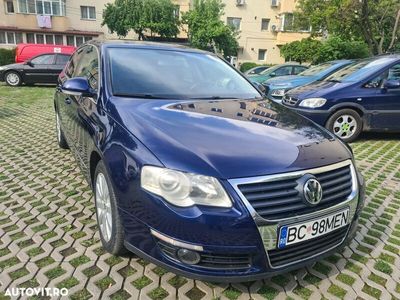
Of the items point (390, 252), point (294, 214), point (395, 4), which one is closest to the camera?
point (294, 214)

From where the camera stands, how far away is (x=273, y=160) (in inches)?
83.4

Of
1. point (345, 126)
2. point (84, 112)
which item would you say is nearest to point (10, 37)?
point (345, 126)

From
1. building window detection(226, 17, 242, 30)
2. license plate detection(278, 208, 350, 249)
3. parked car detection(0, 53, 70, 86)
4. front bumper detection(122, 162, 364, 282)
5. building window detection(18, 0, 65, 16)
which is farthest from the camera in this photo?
building window detection(226, 17, 242, 30)

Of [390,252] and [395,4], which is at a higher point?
[395,4]

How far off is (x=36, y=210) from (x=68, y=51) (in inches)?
559

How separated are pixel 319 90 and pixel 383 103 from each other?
1.09 metres

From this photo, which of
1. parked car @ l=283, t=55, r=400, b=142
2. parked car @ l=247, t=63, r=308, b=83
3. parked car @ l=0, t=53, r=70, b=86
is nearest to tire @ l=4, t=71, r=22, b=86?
parked car @ l=0, t=53, r=70, b=86

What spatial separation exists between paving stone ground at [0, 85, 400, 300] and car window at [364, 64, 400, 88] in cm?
219

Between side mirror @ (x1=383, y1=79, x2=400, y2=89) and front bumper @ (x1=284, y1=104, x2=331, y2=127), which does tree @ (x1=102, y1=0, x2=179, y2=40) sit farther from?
side mirror @ (x1=383, y1=79, x2=400, y2=89)

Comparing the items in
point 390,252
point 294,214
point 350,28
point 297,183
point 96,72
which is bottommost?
point 390,252

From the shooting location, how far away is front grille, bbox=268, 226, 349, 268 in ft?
6.83

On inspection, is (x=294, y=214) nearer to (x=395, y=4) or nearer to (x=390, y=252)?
(x=390, y=252)

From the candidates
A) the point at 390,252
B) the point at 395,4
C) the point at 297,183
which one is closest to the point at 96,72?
the point at 297,183

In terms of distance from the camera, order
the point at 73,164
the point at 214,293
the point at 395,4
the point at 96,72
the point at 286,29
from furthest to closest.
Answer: the point at 286,29
the point at 395,4
the point at 73,164
the point at 96,72
the point at 214,293
